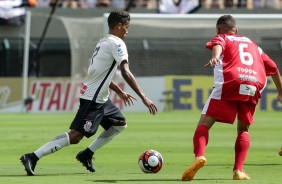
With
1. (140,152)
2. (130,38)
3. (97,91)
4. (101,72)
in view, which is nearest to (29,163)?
(97,91)

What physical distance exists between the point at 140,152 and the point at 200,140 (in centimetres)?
466

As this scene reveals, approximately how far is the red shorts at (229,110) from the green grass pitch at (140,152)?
0.73m

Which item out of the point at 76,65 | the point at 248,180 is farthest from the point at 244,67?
the point at 76,65

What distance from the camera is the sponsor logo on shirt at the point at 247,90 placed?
10672 millimetres

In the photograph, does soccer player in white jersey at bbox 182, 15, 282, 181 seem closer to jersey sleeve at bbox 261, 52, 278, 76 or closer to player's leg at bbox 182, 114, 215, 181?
player's leg at bbox 182, 114, 215, 181

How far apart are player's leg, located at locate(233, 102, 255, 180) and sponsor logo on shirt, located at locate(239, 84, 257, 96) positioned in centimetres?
17

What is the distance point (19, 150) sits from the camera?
1531 cm

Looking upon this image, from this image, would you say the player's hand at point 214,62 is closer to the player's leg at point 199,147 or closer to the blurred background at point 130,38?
the player's leg at point 199,147

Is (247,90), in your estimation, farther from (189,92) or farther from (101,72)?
(189,92)

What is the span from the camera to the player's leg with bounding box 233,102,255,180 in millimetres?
10609

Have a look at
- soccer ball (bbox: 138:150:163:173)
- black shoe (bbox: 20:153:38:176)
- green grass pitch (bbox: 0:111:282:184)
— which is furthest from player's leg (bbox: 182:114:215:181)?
black shoe (bbox: 20:153:38:176)

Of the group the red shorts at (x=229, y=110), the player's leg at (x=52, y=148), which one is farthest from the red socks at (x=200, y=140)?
the player's leg at (x=52, y=148)

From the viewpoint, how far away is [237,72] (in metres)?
10.7

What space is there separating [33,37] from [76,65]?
446 cm
